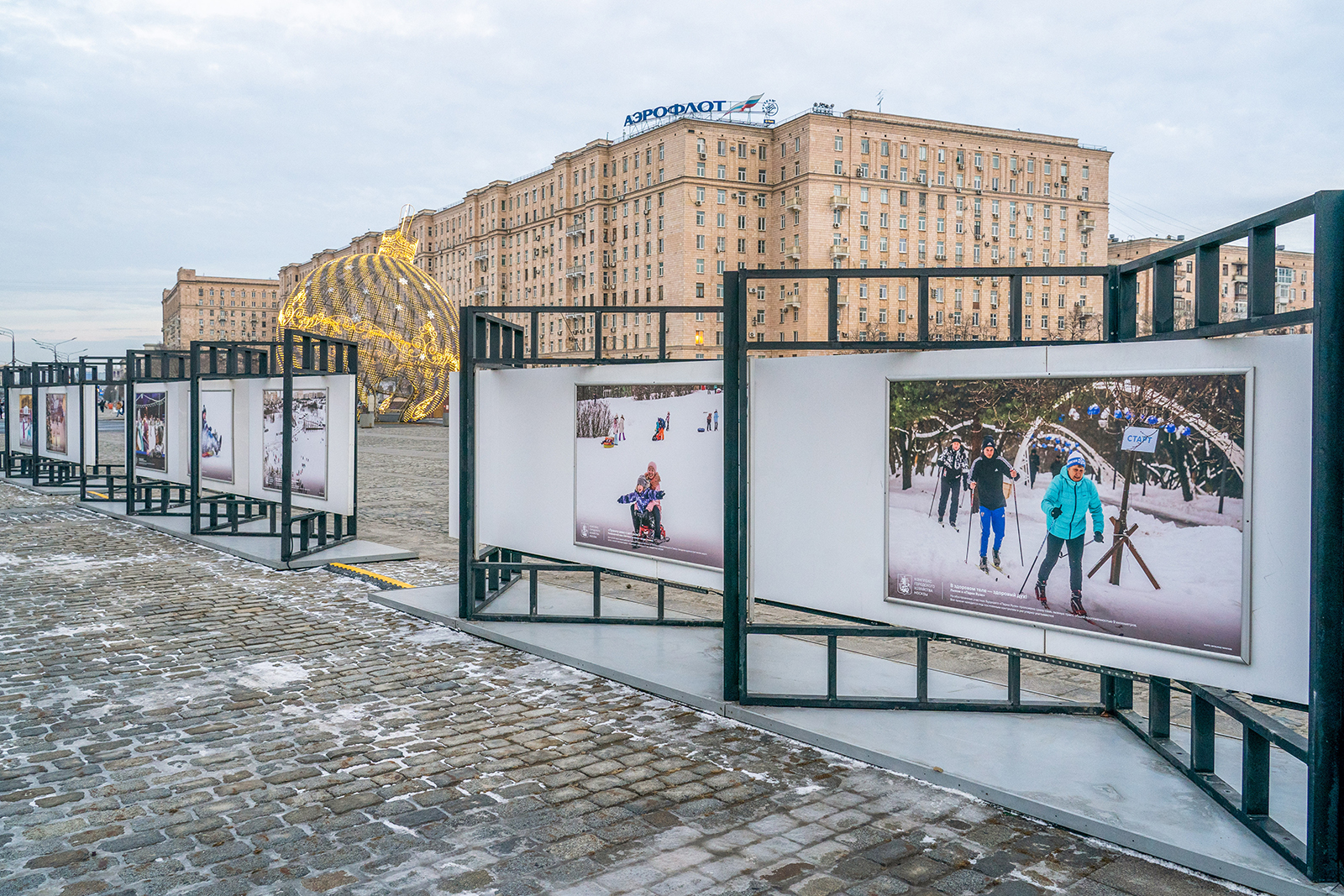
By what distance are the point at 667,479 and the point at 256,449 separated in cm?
926

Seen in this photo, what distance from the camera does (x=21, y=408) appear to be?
98.4 ft

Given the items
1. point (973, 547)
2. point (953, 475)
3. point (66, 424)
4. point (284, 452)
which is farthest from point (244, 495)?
point (973, 547)

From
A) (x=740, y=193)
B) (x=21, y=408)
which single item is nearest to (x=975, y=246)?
(x=740, y=193)

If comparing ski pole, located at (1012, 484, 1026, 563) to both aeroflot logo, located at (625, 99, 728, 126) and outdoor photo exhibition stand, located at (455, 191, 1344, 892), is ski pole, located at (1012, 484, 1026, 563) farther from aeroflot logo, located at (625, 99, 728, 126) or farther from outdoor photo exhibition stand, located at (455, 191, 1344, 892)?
aeroflot logo, located at (625, 99, 728, 126)

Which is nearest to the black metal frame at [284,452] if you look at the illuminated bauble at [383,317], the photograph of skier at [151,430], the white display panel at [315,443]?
the white display panel at [315,443]

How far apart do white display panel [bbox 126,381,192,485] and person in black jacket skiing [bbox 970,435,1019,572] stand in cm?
1544

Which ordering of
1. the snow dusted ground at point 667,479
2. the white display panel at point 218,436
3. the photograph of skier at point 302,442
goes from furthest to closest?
the white display panel at point 218,436 → the photograph of skier at point 302,442 → the snow dusted ground at point 667,479

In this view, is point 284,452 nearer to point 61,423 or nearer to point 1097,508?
point 1097,508

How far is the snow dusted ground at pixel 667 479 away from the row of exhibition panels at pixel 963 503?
0.02 metres

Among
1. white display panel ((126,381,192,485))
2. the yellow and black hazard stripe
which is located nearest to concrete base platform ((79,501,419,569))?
the yellow and black hazard stripe

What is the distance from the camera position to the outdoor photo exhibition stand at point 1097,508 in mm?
4750

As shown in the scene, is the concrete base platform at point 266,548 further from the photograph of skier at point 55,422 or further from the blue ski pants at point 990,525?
the blue ski pants at point 990,525

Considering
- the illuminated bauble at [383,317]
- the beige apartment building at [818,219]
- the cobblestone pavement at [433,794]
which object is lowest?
the cobblestone pavement at [433,794]

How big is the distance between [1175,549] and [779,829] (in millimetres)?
2538
